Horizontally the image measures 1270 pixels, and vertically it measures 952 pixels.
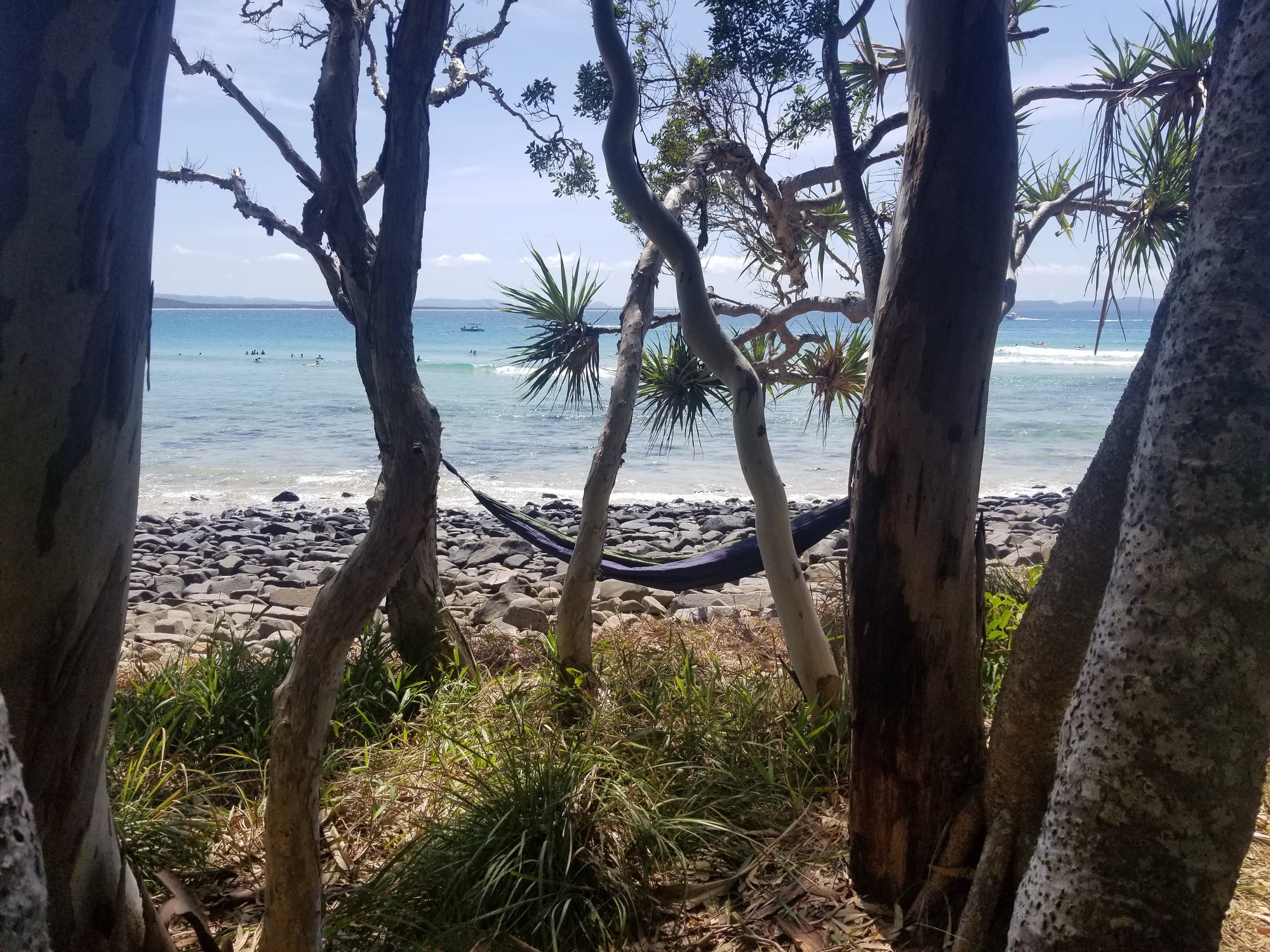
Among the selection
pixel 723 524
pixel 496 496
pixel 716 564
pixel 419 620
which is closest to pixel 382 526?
pixel 419 620

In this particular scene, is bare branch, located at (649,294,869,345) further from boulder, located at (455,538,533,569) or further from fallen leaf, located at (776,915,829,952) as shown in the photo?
boulder, located at (455,538,533,569)

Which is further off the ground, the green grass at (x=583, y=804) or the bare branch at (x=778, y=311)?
the bare branch at (x=778, y=311)

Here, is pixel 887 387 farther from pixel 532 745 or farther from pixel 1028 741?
pixel 532 745

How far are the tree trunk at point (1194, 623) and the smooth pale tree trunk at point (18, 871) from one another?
1.12 meters

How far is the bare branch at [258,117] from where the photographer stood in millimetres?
4656

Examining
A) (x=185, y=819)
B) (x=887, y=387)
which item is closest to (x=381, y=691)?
(x=185, y=819)

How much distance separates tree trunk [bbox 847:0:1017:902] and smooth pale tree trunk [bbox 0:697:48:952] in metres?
1.82

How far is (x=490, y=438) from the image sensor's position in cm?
1612

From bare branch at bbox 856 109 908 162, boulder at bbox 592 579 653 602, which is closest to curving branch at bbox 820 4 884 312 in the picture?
bare branch at bbox 856 109 908 162

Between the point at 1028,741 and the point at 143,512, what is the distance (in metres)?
10.1

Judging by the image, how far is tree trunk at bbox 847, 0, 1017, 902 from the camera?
196 centimetres

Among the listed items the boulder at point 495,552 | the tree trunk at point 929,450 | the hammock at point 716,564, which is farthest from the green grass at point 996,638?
the boulder at point 495,552

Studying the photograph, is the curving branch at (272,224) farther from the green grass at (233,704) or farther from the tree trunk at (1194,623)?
the tree trunk at (1194,623)

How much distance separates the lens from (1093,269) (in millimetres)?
2926
